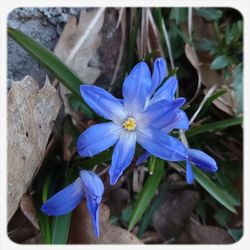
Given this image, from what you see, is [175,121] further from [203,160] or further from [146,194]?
[146,194]

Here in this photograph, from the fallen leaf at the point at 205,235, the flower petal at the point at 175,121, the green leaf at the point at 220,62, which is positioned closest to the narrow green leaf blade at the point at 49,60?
the flower petal at the point at 175,121

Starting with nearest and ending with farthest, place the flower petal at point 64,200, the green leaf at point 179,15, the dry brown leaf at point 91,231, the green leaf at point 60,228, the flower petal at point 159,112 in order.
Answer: the flower petal at point 159,112, the flower petal at point 64,200, the green leaf at point 60,228, the dry brown leaf at point 91,231, the green leaf at point 179,15

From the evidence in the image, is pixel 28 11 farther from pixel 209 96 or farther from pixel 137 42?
pixel 209 96

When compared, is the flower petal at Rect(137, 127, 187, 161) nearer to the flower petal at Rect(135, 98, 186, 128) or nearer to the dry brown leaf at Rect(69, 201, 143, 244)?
the flower petal at Rect(135, 98, 186, 128)

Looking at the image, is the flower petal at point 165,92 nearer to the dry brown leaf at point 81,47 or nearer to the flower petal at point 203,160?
the flower petal at point 203,160

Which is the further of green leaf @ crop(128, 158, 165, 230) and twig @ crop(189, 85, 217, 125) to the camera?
twig @ crop(189, 85, 217, 125)

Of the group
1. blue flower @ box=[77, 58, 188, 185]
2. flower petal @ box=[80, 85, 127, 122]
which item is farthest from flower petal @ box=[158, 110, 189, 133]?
flower petal @ box=[80, 85, 127, 122]
